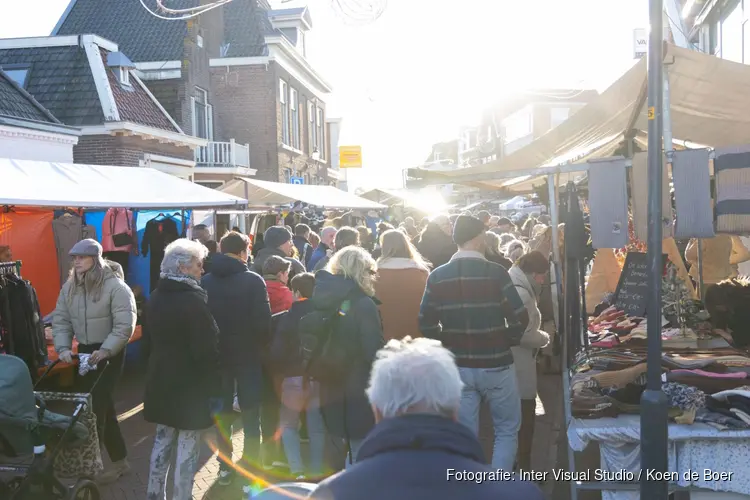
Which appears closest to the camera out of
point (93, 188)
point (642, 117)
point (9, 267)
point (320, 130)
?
point (9, 267)

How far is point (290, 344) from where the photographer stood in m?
4.96

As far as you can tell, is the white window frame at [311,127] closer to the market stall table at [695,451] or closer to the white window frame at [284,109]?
the white window frame at [284,109]

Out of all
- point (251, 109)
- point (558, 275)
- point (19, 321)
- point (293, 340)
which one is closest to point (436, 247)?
point (558, 275)

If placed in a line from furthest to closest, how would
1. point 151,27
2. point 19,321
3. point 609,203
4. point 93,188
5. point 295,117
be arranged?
point 295,117, point 151,27, point 93,188, point 19,321, point 609,203

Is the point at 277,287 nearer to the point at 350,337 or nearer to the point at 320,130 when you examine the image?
the point at 350,337

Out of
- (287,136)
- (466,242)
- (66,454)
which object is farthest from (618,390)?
(287,136)

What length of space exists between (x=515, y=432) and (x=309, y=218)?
14411mm

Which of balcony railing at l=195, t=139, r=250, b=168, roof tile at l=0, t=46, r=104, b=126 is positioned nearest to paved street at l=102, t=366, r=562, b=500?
roof tile at l=0, t=46, r=104, b=126

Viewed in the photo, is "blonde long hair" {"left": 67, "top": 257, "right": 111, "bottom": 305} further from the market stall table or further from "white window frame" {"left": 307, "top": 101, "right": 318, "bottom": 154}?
"white window frame" {"left": 307, "top": 101, "right": 318, "bottom": 154}

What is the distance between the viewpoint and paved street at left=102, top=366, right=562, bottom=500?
505cm

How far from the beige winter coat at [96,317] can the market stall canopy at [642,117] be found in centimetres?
264

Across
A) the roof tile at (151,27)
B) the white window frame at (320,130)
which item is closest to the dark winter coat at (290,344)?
the roof tile at (151,27)

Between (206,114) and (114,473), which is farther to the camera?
(206,114)

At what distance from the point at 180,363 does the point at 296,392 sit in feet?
3.33
